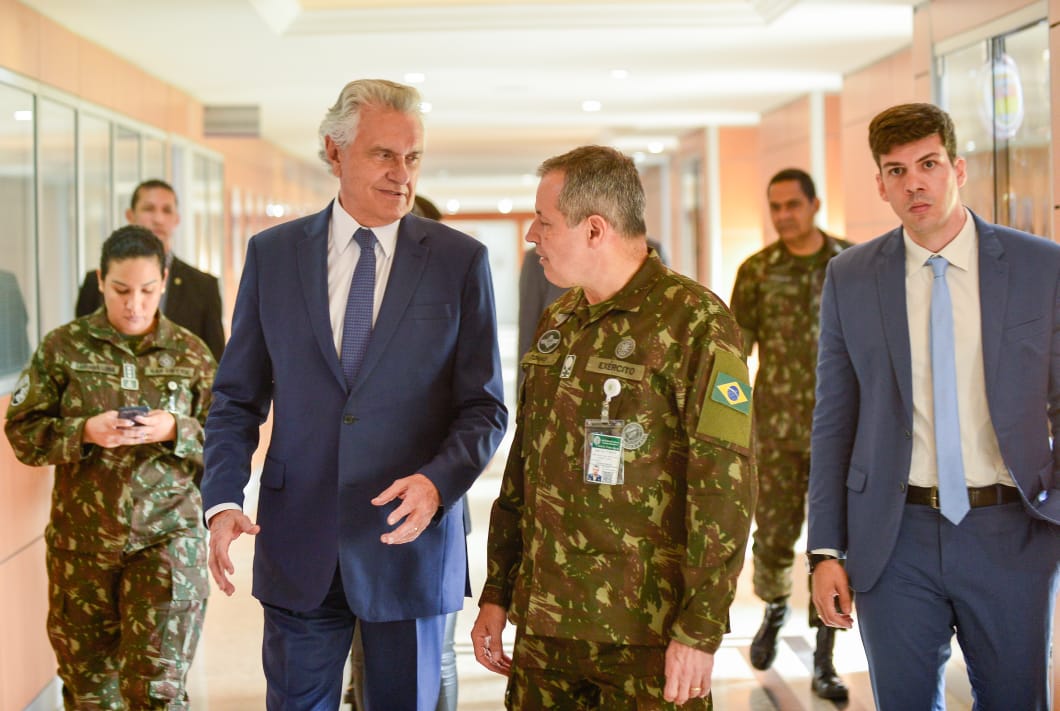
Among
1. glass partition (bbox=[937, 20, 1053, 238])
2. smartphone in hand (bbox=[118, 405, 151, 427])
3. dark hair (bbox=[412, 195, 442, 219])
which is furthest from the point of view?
glass partition (bbox=[937, 20, 1053, 238])

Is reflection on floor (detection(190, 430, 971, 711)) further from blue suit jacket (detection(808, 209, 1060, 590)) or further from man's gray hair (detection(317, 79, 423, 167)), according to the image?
man's gray hair (detection(317, 79, 423, 167))

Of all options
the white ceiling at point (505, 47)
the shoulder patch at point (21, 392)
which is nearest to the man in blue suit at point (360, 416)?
the shoulder patch at point (21, 392)

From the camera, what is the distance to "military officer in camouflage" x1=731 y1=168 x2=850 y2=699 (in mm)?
4840

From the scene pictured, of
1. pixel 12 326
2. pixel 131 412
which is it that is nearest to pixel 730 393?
pixel 131 412

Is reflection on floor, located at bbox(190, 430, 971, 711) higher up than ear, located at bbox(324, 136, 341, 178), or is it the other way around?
ear, located at bbox(324, 136, 341, 178)

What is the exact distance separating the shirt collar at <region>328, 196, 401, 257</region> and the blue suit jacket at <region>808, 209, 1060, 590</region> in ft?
3.43

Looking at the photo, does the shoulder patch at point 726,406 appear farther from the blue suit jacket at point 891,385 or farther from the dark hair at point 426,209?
the dark hair at point 426,209

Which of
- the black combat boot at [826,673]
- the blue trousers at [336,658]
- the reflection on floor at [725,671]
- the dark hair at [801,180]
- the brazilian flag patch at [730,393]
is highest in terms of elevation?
the dark hair at [801,180]

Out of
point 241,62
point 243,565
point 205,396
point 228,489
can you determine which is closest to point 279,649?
point 228,489

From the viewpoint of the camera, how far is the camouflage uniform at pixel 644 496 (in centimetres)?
209

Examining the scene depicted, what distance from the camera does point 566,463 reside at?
87.0 inches

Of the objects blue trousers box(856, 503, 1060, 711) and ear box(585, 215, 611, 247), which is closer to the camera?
ear box(585, 215, 611, 247)

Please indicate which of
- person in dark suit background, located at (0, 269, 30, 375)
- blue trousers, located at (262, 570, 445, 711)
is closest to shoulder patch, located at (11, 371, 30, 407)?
person in dark suit background, located at (0, 269, 30, 375)

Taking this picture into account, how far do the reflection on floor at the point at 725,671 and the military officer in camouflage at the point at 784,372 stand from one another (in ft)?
0.71
